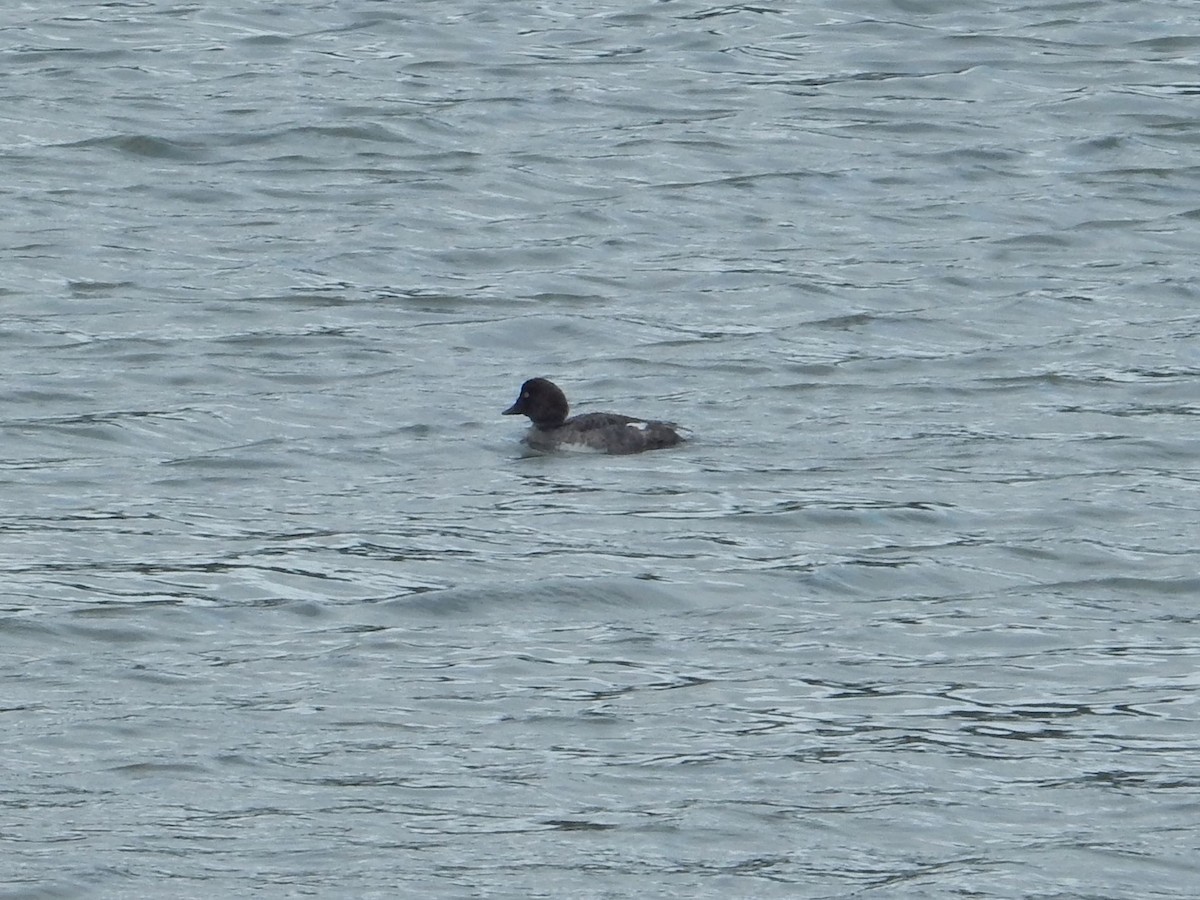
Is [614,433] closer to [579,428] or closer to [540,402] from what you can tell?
[579,428]

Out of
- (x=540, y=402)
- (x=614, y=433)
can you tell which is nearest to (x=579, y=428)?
(x=614, y=433)

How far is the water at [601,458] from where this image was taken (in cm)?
881

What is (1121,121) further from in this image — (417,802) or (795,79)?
(417,802)

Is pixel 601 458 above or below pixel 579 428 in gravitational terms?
below

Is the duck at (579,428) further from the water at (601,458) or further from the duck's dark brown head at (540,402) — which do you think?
the water at (601,458)

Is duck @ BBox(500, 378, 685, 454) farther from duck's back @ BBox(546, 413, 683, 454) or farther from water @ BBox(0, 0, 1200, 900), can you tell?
water @ BBox(0, 0, 1200, 900)

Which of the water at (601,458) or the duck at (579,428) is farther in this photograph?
the duck at (579,428)

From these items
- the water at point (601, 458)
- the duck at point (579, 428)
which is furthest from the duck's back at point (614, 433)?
the water at point (601, 458)

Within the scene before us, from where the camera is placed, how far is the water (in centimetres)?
881

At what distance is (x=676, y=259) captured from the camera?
17.9 meters

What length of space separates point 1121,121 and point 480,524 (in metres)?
10.9

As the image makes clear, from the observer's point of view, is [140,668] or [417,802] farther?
[140,668]

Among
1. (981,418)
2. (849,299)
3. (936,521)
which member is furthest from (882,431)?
(849,299)

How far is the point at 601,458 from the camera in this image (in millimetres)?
14164
